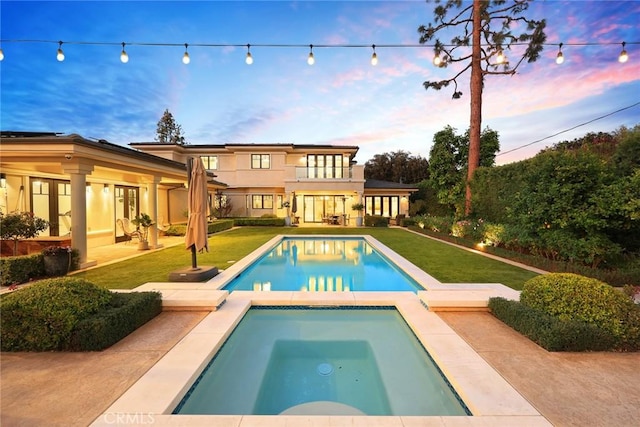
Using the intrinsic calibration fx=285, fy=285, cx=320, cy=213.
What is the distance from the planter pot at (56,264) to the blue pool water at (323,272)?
4.74 metres

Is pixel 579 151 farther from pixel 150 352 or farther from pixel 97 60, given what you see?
pixel 97 60

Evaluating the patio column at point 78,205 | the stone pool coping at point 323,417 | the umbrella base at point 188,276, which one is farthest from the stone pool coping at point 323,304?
the patio column at point 78,205

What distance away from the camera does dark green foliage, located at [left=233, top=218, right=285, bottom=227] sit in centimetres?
2327

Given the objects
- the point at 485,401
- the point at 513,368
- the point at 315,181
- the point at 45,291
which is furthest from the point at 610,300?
the point at 315,181

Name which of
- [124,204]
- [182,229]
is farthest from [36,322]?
[182,229]

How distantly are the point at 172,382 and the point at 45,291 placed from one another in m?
2.54

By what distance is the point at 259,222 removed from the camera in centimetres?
2333

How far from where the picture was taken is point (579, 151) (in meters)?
8.15

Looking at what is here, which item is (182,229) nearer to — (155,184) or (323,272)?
(155,184)

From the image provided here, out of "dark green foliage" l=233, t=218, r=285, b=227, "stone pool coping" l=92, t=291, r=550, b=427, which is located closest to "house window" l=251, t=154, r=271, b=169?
"dark green foliage" l=233, t=218, r=285, b=227

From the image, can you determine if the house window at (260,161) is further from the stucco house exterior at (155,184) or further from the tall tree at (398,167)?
the tall tree at (398,167)

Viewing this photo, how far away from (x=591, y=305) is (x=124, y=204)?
60.2ft

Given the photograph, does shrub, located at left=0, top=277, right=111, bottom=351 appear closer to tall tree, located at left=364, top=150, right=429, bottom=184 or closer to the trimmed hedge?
the trimmed hedge

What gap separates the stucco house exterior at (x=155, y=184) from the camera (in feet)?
28.1
